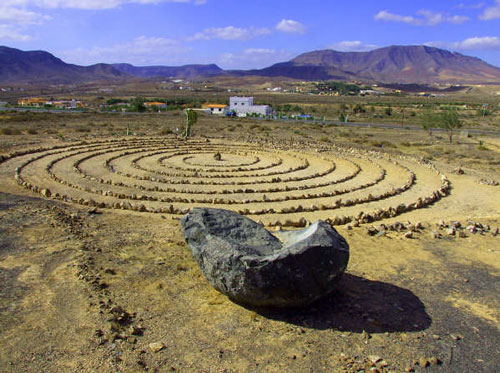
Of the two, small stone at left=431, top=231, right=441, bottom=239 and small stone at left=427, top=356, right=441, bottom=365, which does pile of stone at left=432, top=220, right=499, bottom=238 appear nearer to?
small stone at left=431, top=231, right=441, bottom=239

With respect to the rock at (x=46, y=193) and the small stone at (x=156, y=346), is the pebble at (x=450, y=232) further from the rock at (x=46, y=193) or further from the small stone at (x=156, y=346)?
the rock at (x=46, y=193)

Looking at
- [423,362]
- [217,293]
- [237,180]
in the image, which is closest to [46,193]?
[237,180]

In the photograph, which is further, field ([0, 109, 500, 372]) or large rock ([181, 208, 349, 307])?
large rock ([181, 208, 349, 307])

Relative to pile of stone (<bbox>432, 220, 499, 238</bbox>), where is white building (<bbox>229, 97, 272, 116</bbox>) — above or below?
below

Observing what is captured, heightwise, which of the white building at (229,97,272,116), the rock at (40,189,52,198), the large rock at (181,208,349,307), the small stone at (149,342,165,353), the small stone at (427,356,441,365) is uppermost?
the large rock at (181,208,349,307)

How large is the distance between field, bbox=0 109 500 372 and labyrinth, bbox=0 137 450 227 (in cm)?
9

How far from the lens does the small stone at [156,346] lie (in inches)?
233

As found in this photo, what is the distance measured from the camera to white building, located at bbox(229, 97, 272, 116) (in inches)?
2606

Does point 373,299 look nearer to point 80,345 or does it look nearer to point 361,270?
point 361,270

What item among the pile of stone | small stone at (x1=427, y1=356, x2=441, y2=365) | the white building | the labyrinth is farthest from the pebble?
the white building

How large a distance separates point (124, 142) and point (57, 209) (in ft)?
53.9

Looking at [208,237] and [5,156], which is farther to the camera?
[5,156]

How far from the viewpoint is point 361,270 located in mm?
8906

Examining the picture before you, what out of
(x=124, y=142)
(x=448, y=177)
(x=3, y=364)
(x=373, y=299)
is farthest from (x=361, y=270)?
(x=124, y=142)
